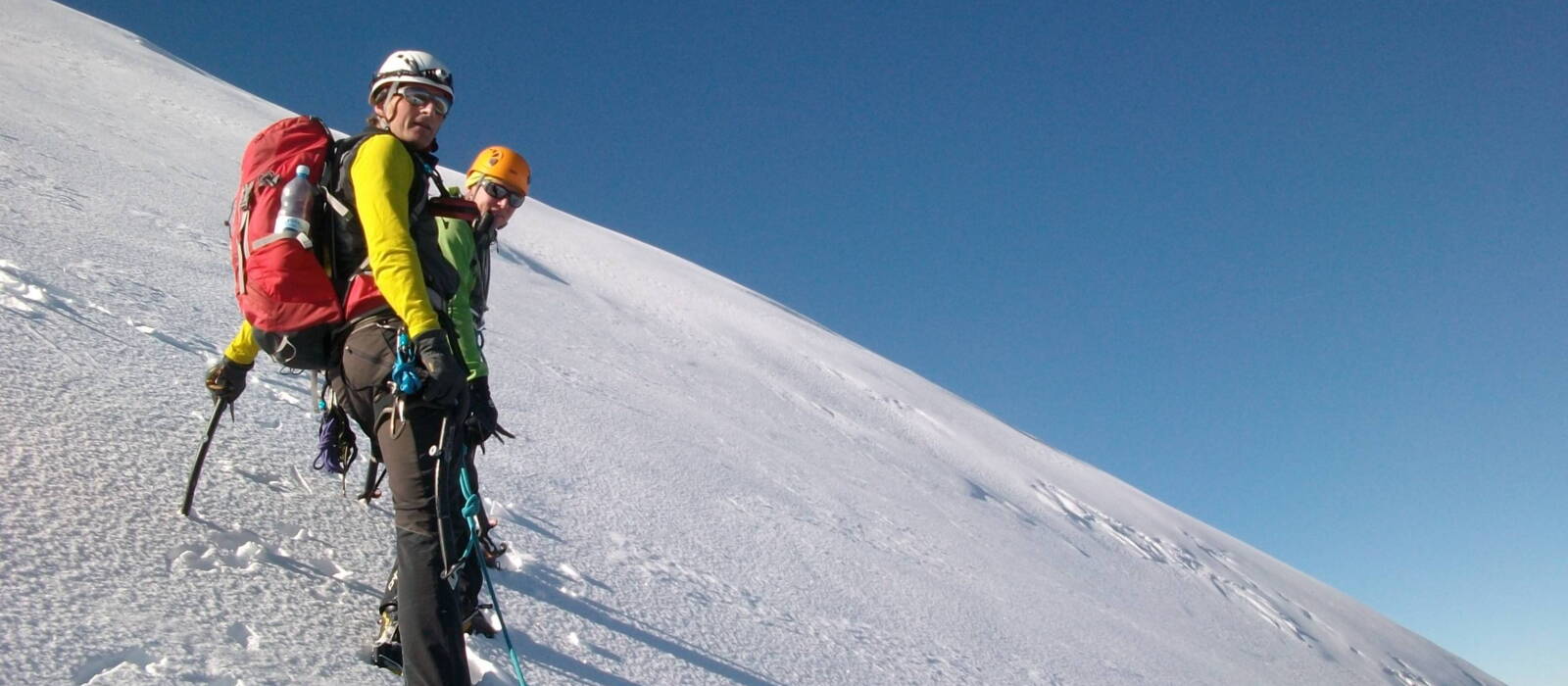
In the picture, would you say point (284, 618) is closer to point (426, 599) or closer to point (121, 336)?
point (426, 599)

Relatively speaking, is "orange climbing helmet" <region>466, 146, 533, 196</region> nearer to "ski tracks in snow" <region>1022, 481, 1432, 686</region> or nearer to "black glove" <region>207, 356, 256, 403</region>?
"black glove" <region>207, 356, 256, 403</region>

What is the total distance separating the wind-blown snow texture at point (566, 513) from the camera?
7.91ft

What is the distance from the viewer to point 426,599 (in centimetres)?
211

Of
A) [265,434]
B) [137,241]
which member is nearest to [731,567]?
[265,434]

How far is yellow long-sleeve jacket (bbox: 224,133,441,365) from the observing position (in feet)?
7.32

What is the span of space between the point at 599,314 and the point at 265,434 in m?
6.17

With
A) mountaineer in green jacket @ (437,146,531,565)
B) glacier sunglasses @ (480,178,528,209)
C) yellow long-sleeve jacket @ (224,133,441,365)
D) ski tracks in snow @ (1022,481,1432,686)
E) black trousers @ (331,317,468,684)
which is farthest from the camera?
ski tracks in snow @ (1022,481,1432,686)

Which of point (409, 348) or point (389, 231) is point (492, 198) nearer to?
point (389, 231)

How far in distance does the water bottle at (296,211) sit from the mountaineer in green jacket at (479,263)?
1.52 ft

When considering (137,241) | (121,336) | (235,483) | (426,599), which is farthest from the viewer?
(137,241)

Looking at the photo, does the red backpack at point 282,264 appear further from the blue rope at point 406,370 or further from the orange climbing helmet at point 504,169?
the orange climbing helmet at point 504,169

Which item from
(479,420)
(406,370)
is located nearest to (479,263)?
(479,420)

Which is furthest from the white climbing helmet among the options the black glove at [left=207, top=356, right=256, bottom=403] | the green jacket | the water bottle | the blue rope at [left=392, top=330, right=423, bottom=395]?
the black glove at [left=207, top=356, right=256, bottom=403]

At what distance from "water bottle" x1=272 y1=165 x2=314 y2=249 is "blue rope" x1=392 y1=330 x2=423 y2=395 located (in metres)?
0.40
